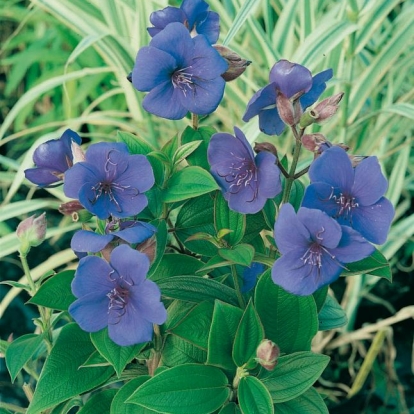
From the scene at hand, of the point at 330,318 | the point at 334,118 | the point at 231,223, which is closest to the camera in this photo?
the point at 231,223

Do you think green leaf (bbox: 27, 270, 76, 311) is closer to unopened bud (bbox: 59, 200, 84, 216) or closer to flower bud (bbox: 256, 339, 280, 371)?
unopened bud (bbox: 59, 200, 84, 216)

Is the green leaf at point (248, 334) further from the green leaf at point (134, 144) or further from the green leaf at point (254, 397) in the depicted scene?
the green leaf at point (134, 144)

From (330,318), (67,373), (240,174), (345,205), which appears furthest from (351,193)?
(67,373)

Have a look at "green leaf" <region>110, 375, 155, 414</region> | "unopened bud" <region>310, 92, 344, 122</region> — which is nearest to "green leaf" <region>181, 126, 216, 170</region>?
"unopened bud" <region>310, 92, 344, 122</region>

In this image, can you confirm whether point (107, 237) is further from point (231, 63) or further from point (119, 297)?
point (231, 63)

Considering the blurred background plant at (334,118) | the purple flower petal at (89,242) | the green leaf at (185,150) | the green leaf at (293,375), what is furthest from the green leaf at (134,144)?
A: the blurred background plant at (334,118)

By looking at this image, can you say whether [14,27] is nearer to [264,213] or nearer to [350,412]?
[350,412]
